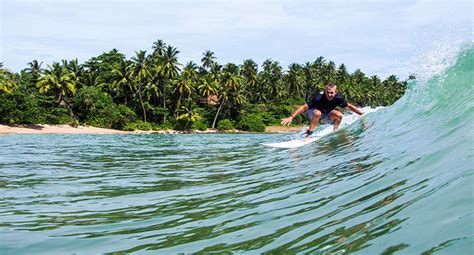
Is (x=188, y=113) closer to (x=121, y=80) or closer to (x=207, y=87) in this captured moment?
(x=207, y=87)

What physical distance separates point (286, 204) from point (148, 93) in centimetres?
7112

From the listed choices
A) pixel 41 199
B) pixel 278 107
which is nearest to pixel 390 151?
pixel 41 199

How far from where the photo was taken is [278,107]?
91.3 m

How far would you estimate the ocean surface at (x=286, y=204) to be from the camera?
2.93m

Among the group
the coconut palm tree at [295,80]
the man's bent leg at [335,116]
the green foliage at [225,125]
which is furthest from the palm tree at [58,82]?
the man's bent leg at [335,116]

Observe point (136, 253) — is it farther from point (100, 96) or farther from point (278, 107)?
point (278, 107)

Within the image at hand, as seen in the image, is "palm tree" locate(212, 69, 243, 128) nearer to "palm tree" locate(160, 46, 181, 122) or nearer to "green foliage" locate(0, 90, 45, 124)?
"palm tree" locate(160, 46, 181, 122)

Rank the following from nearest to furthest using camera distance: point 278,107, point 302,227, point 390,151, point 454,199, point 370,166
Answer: point 454,199 < point 302,227 < point 370,166 < point 390,151 < point 278,107

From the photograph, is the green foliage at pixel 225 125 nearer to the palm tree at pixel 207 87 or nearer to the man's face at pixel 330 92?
the palm tree at pixel 207 87

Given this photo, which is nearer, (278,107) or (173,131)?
(173,131)

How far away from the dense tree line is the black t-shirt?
5324 centimetres

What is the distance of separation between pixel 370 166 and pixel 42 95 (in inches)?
2663

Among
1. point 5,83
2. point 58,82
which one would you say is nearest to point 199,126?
point 58,82

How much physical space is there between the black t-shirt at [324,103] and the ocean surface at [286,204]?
2931 mm
